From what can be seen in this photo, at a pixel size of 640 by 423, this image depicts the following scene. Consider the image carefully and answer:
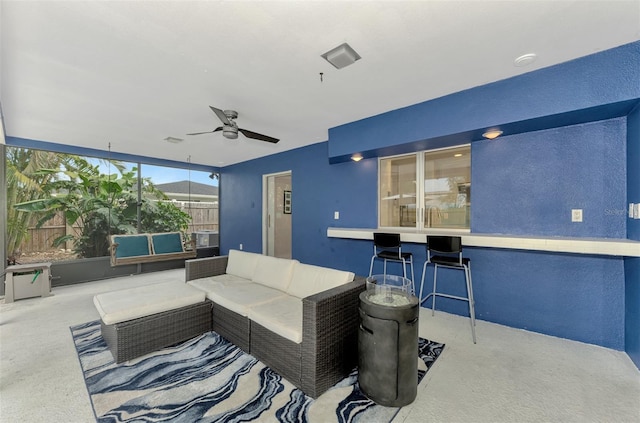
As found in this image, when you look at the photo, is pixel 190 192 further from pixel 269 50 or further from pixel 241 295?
pixel 269 50

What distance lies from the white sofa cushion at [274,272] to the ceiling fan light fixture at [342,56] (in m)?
2.05

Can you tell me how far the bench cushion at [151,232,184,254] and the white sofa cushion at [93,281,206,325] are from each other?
115 inches

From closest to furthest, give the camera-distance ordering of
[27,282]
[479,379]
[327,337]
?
[327,337], [479,379], [27,282]

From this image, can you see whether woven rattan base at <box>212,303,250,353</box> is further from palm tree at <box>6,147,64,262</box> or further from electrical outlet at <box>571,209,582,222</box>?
palm tree at <box>6,147,64,262</box>

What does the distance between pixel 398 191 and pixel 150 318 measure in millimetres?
3535

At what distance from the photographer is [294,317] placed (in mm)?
2154

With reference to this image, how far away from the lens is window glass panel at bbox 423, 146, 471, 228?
3.43 meters

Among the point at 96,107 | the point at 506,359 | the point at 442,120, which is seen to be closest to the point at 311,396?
the point at 506,359

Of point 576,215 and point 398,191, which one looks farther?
point 398,191

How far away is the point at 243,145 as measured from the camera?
16.7ft

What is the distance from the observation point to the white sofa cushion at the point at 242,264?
3344mm

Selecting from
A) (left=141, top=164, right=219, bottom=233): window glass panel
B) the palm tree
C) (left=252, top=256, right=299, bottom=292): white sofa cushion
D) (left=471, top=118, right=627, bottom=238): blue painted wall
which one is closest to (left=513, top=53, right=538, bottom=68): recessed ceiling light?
(left=471, top=118, right=627, bottom=238): blue painted wall

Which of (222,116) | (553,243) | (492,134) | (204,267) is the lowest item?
(204,267)

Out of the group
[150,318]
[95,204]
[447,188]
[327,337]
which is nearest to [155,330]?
[150,318]
